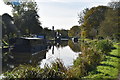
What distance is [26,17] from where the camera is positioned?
1529 inches

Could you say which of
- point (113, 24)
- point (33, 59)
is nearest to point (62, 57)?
point (33, 59)

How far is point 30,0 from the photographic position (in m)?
41.2

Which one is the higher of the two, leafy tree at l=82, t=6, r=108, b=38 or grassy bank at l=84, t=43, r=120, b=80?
leafy tree at l=82, t=6, r=108, b=38

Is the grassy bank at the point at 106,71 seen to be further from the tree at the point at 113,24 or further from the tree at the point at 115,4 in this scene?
the tree at the point at 115,4

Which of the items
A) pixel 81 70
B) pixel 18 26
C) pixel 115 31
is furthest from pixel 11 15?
pixel 81 70

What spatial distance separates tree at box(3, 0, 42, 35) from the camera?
38.7m

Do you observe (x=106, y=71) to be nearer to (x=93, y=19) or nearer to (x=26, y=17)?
(x=26, y=17)

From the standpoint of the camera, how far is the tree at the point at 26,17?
3872 centimetres

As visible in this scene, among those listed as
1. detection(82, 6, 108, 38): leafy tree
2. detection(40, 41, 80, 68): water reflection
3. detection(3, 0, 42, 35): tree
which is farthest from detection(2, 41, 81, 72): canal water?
detection(82, 6, 108, 38): leafy tree

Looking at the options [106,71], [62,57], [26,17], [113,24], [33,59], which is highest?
[26,17]

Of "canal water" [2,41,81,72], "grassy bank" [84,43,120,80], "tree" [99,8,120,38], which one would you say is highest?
"tree" [99,8,120,38]

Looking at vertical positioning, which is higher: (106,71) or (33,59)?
(106,71)

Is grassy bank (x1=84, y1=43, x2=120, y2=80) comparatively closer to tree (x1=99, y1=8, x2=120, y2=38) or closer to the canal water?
the canal water

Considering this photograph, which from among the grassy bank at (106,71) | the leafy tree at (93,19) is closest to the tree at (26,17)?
→ the leafy tree at (93,19)
